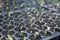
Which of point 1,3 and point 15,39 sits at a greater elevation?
point 1,3

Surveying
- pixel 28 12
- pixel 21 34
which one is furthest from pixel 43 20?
pixel 21 34

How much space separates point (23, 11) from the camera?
2.15 metres

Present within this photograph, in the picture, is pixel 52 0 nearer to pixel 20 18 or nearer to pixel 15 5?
pixel 15 5

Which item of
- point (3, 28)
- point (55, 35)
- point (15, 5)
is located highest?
point (15, 5)

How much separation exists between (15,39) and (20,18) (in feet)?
1.53

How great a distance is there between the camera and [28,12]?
6.88ft

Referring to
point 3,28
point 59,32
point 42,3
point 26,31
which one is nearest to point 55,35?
point 59,32

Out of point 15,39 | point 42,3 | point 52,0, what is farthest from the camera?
point 52,0

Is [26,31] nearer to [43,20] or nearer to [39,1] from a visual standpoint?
[43,20]

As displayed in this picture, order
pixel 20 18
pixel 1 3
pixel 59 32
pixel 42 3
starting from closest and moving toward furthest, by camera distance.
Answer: pixel 59 32 < pixel 20 18 < pixel 1 3 < pixel 42 3

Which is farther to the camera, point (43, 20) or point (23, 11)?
point (23, 11)

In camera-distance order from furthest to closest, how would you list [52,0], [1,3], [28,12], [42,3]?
[52,0], [42,3], [1,3], [28,12]

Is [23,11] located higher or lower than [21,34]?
higher

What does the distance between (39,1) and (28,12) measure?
1.67ft
